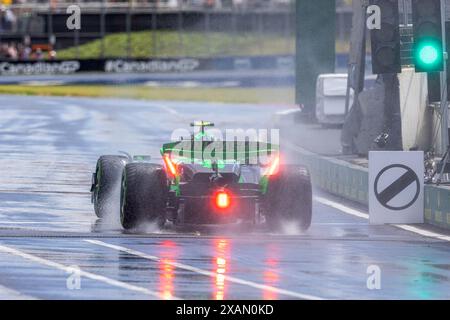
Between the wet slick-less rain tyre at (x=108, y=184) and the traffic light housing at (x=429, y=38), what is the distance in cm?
471

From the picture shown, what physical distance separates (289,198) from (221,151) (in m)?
1.15

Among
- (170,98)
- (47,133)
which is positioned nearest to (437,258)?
(47,133)

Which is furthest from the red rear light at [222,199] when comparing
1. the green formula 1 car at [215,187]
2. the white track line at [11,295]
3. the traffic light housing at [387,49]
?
the white track line at [11,295]

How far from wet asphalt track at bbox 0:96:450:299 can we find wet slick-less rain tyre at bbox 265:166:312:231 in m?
0.31

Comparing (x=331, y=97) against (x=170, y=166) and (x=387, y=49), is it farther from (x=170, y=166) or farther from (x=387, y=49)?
(x=170, y=166)

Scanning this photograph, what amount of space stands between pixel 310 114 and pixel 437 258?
3231 centimetres

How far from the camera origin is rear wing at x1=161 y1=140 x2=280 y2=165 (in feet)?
68.7

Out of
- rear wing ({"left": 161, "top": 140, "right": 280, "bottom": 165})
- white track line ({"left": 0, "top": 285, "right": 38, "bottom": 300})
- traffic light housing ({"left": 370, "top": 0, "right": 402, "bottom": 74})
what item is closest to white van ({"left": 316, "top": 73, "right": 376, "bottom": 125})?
traffic light housing ({"left": 370, "top": 0, "right": 402, "bottom": 74})

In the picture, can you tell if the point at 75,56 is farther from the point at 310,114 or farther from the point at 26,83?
the point at 310,114

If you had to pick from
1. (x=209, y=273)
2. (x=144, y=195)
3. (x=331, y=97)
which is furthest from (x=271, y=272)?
(x=331, y=97)

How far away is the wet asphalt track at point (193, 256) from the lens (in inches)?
580

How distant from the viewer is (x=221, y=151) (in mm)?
21125

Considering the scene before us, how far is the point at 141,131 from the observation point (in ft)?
163

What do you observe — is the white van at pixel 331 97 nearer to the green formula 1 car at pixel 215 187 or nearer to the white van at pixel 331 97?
the white van at pixel 331 97
